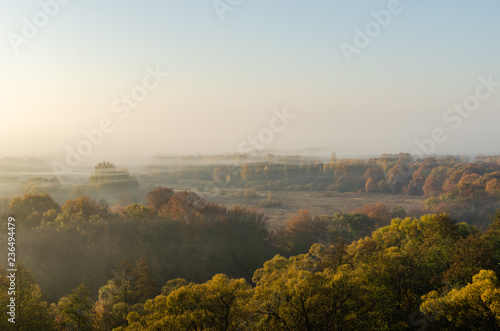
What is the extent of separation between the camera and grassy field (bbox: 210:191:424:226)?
96.9m

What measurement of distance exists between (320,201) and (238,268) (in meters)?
81.6

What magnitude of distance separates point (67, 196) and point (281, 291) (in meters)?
81.0

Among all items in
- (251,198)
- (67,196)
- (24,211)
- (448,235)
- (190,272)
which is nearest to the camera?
(448,235)

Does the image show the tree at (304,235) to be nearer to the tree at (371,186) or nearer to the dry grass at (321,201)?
the dry grass at (321,201)

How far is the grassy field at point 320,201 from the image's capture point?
96.9 m

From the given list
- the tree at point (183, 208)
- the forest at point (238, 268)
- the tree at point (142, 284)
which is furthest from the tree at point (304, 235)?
the tree at point (142, 284)

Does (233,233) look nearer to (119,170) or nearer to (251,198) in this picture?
(119,170)

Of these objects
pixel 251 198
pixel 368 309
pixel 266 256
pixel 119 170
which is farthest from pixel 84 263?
pixel 251 198

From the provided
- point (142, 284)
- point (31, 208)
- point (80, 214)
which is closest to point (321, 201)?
point (80, 214)

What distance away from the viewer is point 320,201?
4724 inches

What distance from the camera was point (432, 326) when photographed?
1623 cm

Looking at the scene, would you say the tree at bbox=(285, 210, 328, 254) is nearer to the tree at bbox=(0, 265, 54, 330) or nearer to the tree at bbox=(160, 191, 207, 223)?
the tree at bbox=(160, 191, 207, 223)

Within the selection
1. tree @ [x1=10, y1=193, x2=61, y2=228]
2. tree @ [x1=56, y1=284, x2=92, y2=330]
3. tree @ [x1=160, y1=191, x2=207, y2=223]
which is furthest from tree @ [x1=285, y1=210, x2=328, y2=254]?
tree @ [x1=56, y1=284, x2=92, y2=330]

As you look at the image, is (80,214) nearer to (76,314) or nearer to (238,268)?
(238,268)
